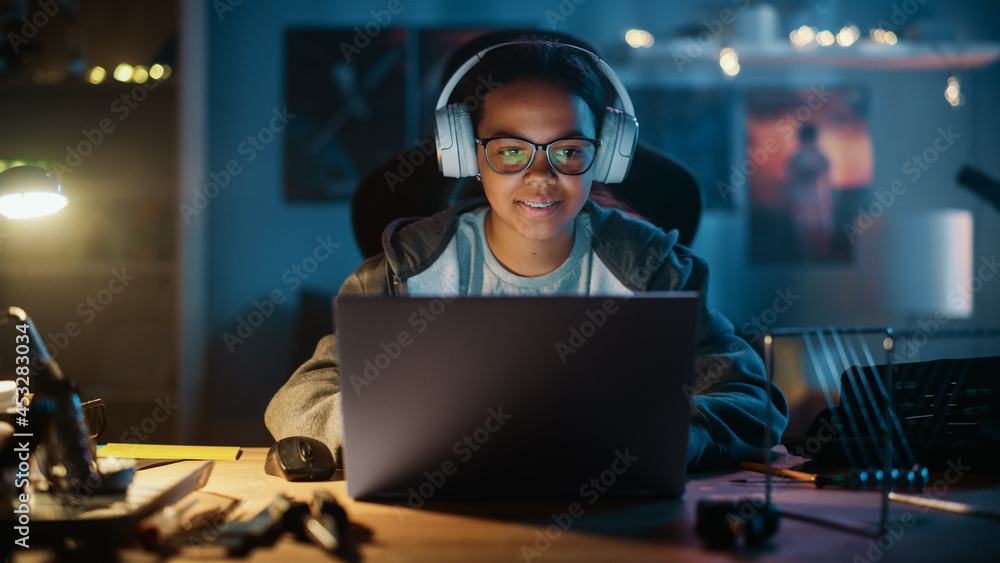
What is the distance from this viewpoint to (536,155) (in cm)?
138

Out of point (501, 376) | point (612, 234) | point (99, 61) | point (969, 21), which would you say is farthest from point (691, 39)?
point (501, 376)

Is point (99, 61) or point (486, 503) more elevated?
point (99, 61)

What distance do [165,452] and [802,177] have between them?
2.76 meters

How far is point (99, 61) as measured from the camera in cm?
276

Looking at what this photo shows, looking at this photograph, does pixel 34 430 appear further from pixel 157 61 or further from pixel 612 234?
pixel 157 61

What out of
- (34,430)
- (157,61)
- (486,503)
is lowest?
(486,503)

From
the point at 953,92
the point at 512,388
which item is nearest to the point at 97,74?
the point at 512,388

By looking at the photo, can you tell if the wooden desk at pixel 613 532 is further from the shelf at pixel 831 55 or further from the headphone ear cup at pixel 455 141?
the shelf at pixel 831 55

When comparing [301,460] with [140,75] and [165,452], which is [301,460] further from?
[140,75]

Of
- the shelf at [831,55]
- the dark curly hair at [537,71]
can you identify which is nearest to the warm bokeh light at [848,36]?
the shelf at [831,55]

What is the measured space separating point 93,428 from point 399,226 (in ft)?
2.24

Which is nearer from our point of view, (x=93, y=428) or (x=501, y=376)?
(x=501, y=376)

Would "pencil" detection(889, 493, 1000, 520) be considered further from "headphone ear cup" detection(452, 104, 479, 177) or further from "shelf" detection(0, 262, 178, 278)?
"shelf" detection(0, 262, 178, 278)

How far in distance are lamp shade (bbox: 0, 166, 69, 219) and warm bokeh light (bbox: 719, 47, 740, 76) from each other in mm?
2515
